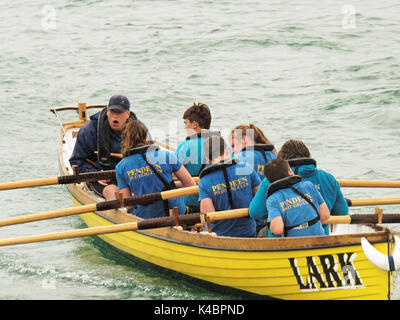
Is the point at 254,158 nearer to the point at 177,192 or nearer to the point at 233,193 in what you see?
the point at 233,193

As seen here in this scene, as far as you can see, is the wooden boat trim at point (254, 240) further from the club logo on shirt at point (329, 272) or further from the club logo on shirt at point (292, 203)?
the club logo on shirt at point (292, 203)

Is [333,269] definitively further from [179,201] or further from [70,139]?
[70,139]

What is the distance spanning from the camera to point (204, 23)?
24625mm

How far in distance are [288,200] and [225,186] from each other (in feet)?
3.25

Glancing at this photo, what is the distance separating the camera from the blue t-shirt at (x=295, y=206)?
19.9ft

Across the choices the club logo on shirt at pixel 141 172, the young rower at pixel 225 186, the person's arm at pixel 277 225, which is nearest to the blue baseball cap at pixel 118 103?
the club logo on shirt at pixel 141 172

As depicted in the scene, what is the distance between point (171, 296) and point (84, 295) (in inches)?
41.0

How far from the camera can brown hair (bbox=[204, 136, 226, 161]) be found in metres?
6.70

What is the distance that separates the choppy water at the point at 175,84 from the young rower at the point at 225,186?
0.79 m

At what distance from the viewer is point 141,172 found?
7480 millimetres

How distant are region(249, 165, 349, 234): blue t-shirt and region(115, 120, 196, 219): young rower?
139 cm

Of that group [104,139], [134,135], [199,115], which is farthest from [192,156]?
[104,139]

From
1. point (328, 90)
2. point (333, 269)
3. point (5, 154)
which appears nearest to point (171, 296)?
point (333, 269)

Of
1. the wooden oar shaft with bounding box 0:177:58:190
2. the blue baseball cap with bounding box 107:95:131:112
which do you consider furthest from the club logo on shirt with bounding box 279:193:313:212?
the wooden oar shaft with bounding box 0:177:58:190
